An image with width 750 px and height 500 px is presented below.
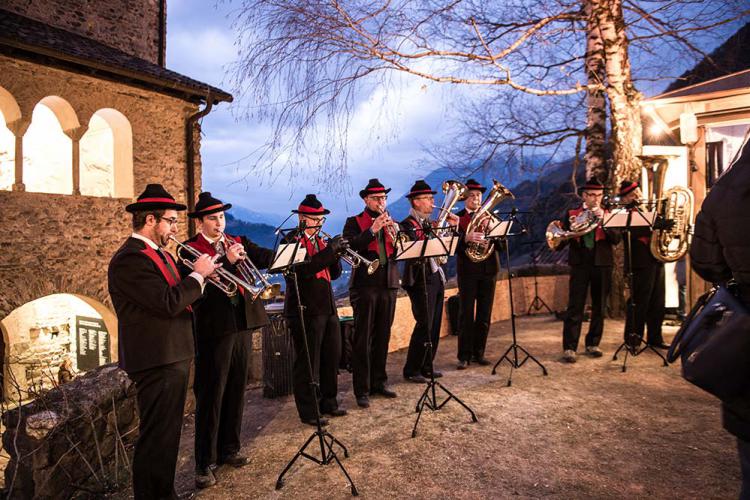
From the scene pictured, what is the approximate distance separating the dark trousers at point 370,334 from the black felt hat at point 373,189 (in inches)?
41.1

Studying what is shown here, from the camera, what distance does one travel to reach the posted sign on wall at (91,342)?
1174 cm

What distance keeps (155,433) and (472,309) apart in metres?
4.72

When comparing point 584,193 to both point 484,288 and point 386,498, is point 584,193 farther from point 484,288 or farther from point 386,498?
point 386,498

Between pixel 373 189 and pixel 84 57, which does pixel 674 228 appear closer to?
pixel 373 189

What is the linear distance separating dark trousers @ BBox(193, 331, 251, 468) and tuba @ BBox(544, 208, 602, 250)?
4.46m

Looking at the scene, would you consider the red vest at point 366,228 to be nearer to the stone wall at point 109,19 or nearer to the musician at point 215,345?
the musician at point 215,345

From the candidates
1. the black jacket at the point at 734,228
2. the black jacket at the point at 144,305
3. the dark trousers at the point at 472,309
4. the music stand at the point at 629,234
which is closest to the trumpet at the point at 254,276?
the black jacket at the point at 144,305

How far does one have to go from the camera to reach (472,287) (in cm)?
725

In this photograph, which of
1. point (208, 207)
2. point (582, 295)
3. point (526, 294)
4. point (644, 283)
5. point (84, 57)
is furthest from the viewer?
point (526, 294)

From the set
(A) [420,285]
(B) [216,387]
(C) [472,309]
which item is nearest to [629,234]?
(C) [472,309]

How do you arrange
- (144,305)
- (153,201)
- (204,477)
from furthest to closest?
(204,477) → (153,201) → (144,305)

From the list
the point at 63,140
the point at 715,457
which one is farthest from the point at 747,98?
the point at 63,140

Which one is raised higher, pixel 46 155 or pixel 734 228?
pixel 46 155

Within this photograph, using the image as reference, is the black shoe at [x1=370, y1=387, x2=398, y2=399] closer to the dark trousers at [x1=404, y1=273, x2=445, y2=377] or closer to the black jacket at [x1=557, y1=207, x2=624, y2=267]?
the dark trousers at [x1=404, y1=273, x2=445, y2=377]
